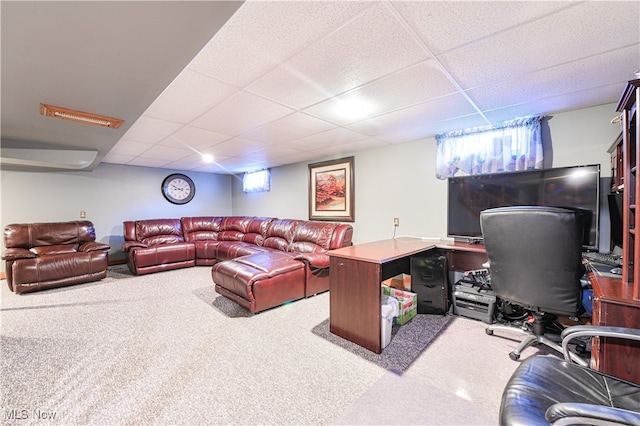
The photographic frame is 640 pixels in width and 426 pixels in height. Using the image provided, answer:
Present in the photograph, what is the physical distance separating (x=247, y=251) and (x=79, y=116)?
2846 mm

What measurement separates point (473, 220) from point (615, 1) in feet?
6.66

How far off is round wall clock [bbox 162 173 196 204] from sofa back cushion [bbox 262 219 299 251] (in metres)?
2.66

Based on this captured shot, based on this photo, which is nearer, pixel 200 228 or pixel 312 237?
pixel 312 237

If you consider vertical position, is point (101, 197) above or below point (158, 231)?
above

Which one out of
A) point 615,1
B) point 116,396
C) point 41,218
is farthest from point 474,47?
point 41,218

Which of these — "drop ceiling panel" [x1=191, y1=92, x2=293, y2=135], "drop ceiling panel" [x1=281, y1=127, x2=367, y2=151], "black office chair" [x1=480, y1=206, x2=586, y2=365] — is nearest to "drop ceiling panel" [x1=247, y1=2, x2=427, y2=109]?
"drop ceiling panel" [x1=191, y1=92, x2=293, y2=135]

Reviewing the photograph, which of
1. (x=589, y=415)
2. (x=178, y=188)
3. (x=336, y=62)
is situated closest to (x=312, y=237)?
(x=336, y=62)

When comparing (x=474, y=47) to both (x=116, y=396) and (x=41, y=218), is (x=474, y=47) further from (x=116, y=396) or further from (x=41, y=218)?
(x=41, y=218)

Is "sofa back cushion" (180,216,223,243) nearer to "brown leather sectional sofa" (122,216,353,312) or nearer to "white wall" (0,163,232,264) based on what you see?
"brown leather sectional sofa" (122,216,353,312)

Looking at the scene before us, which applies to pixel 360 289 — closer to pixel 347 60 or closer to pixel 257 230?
pixel 347 60

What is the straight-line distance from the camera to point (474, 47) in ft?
4.85

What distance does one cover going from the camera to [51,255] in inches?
149

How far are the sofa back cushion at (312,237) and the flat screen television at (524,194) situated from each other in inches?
67.8

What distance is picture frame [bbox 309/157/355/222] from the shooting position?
427cm
